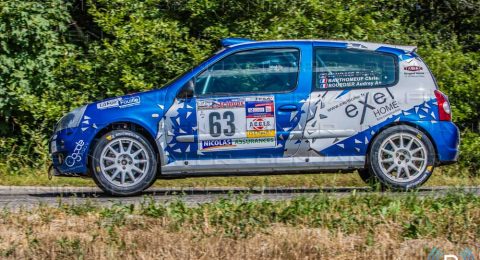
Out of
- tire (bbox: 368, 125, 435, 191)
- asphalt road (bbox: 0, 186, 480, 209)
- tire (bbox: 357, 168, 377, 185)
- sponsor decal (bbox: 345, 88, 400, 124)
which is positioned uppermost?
sponsor decal (bbox: 345, 88, 400, 124)

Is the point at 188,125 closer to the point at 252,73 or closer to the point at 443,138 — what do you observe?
the point at 252,73

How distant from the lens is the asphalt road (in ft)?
34.0

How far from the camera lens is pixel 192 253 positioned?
7.66 metres

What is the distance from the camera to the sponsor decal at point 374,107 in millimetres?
10867

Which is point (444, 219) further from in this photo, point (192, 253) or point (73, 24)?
point (73, 24)

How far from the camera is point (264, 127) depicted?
35.3 feet

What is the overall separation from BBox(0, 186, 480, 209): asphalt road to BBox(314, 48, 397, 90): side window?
1224 millimetres

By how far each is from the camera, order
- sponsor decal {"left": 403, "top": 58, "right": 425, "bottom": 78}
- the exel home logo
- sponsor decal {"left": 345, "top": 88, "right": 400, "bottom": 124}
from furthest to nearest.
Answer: sponsor decal {"left": 403, "top": 58, "right": 425, "bottom": 78} → sponsor decal {"left": 345, "top": 88, "right": 400, "bottom": 124} → the exel home logo

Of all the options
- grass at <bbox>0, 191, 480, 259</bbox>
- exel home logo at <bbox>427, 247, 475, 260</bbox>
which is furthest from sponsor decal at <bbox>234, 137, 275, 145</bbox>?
exel home logo at <bbox>427, 247, 475, 260</bbox>

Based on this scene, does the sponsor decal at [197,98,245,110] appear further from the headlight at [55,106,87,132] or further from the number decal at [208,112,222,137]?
the headlight at [55,106,87,132]

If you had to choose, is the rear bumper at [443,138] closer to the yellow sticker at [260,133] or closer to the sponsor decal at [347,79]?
the sponsor decal at [347,79]

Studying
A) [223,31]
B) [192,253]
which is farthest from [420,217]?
[223,31]

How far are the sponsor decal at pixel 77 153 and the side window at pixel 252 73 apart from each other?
1.40 meters

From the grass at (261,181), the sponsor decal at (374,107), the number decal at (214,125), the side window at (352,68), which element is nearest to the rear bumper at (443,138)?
the sponsor decal at (374,107)
